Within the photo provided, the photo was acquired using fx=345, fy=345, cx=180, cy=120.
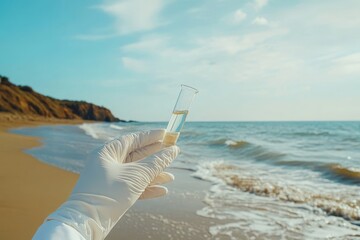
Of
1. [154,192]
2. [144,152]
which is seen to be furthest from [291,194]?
[144,152]

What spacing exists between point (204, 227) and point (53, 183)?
301 centimetres

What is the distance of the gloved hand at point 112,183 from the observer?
6.75 ft

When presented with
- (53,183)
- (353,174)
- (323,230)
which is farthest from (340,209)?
(53,183)

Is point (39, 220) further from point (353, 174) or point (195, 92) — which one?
point (353, 174)

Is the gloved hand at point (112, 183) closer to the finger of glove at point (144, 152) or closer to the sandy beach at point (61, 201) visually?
the finger of glove at point (144, 152)

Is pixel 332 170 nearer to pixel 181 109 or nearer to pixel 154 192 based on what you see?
pixel 154 192

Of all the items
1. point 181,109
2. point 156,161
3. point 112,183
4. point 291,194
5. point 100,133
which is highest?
point 181,109

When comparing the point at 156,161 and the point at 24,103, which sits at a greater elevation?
the point at 156,161

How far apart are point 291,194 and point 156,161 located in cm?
459

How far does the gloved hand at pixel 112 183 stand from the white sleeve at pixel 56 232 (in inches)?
0.6

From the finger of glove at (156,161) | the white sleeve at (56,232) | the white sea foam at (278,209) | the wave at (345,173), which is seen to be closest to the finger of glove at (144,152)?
the finger of glove at (156,161)

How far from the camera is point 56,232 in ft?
5.87

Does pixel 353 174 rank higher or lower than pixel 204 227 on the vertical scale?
higher

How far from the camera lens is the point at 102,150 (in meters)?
2.41
